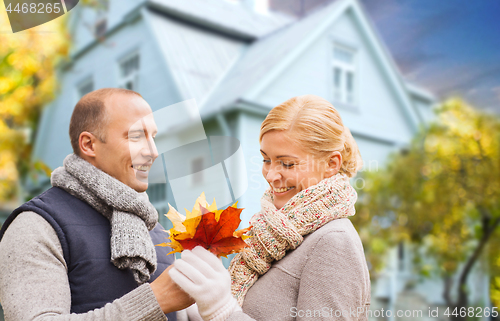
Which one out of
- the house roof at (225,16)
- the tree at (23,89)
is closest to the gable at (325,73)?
the house roof at (225,16)

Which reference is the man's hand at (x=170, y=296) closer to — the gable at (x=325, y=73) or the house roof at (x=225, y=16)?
the gable at (x=325, y=73)

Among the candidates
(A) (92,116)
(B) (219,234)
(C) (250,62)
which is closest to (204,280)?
Result: (B) (219,234)

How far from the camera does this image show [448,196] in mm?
5996

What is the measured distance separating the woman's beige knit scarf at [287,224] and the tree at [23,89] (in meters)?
3.96

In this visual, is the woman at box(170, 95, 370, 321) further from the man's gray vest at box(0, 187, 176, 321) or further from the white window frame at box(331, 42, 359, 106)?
the white window frame at box(331, 42, 359, 106)

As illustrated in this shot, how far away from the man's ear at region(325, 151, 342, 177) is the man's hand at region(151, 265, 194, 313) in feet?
1.85

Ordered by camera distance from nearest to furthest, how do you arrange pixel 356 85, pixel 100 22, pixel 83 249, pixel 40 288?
pixel 40 288, pixel 83 249, pixel 100 22, pixel 356 85

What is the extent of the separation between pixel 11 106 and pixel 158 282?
4677 mm

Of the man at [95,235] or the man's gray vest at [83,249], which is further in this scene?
the man's gray vest at [83,249]

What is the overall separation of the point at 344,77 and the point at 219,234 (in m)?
5.66

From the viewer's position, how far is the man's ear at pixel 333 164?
1254 millimetres

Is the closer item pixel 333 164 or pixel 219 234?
pixel 219 234

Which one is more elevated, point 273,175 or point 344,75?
point 273,175

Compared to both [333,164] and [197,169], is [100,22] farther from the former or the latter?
[197,169]
